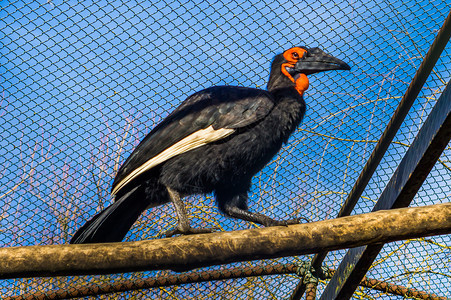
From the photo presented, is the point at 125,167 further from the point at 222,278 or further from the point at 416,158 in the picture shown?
the point at 416,158

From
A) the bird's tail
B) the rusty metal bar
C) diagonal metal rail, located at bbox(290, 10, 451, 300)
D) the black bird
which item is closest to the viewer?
diagonal metal rail, located at bbox(290, 10, 451, 300)

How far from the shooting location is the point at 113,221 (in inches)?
80.4

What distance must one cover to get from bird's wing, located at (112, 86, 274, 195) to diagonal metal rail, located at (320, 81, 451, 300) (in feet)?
2.25

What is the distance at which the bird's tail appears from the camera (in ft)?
6.27

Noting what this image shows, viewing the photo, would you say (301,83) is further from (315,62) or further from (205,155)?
(205,155)

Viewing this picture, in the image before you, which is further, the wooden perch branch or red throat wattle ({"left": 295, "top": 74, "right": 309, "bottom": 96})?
red throat wattle ({"left": 295, "top": 74, "right": 309, "bottom": 96})

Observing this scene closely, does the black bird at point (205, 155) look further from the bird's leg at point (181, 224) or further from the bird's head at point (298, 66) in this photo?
the bird's head at point (298, 66)

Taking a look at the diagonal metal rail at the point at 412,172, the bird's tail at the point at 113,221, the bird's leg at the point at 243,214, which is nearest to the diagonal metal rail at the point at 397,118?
the diagonal metal rail at the point at 412,172

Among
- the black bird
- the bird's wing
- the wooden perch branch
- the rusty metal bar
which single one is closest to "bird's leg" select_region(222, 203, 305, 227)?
the black bird

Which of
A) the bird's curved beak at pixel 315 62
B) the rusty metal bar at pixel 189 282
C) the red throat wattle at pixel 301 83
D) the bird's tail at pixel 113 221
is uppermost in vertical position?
the bird's curved beak at pixel 315 62

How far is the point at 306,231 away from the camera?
1.51 m

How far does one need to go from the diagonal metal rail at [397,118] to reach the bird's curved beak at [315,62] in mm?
526

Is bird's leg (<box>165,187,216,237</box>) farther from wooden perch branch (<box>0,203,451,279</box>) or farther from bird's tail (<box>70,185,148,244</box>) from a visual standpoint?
wooden perch branch (<box>0,203,451,279</box>)

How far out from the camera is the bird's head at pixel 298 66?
2516 millimetres
